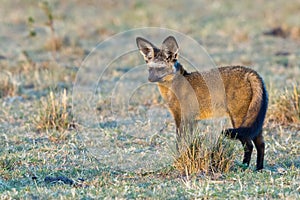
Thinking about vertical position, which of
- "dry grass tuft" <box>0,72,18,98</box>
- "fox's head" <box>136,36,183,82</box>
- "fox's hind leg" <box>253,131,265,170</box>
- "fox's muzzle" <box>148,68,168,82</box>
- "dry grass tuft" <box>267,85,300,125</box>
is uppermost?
"fox's head" <box>136,36,183,82</box>

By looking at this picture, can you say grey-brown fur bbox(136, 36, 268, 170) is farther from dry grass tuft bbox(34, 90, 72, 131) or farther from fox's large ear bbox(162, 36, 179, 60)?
dry grass tuft bbox(34, 90, 72, 131)

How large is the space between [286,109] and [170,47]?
2.69 m

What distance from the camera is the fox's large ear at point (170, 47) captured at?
19.8 feet

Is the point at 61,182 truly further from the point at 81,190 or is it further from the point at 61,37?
the point at 61,37

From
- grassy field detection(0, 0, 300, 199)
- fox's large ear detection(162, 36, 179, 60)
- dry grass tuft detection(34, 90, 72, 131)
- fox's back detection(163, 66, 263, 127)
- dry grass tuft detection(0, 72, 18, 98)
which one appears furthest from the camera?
dry grass tuft detection(0, 72, 18, 98)

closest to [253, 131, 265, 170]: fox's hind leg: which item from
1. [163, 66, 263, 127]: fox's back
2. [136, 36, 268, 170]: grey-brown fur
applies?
[136, 36, 268, 170]: grey-brown fur

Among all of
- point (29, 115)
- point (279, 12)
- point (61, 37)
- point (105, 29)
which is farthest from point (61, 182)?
point (279, 12)

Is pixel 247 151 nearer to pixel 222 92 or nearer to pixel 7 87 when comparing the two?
pixel 222 92

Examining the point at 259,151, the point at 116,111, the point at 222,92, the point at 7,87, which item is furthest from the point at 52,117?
the point at 259,151

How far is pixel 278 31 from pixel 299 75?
3.93 metres

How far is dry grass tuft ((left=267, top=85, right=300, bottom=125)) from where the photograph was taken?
26.8ft

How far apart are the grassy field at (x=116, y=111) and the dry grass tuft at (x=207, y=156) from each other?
0.08 m

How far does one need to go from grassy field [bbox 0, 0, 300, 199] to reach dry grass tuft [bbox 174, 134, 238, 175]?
0.25ft

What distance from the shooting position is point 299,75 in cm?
1092
